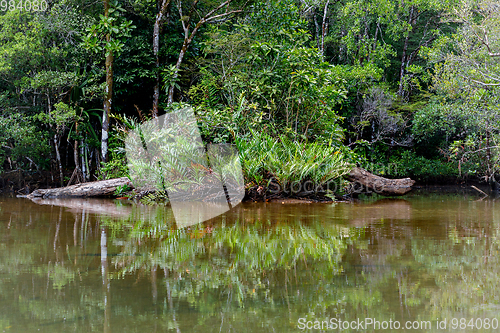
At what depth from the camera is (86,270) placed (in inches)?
108

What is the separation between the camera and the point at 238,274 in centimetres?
269

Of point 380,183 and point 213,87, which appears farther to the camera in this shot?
point 213,87

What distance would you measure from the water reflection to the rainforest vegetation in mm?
3577

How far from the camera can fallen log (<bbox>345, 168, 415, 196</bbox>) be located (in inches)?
357

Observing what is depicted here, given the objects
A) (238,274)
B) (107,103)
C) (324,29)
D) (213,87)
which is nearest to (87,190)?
(107,103)

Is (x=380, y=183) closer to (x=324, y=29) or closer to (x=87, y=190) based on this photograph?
(x=87, y=190)

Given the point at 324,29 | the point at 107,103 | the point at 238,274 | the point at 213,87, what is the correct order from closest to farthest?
the point at 238,274, the point at 107,103, the point at 213,87, the point at 324,29

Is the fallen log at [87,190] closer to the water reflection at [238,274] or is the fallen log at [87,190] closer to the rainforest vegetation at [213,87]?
the rainforest vegetation at [213,87]

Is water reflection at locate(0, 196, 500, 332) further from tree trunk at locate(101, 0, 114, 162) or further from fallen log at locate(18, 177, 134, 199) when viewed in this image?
tree trunk at locate(101, 0, 114, 162)

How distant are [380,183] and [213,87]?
15.9 ft

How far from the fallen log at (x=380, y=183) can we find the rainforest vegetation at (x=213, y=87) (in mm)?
394

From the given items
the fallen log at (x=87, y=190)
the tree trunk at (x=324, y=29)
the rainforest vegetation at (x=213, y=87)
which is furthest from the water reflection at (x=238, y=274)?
the tree trunk at (x=324, y=29)

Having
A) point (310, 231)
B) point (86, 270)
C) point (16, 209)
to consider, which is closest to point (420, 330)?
point (86, 270)

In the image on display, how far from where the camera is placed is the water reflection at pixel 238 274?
1982 mm
